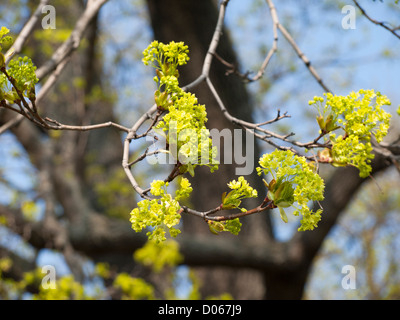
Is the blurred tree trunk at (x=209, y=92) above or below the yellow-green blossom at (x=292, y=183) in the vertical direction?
above

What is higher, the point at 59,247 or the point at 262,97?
the point at 262,97

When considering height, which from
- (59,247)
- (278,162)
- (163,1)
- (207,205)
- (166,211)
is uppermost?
(163,1)

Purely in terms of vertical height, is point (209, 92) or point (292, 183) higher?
point (209, 92)

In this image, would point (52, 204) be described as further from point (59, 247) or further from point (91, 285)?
point (91, 285)

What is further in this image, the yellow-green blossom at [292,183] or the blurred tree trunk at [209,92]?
the blurred tree trunk at [209,92]

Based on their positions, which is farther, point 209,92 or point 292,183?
point 209,92

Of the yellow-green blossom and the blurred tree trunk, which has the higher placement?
the blurred tree trunk

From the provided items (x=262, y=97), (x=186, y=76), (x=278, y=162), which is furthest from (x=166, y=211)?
(x=262, y=97)

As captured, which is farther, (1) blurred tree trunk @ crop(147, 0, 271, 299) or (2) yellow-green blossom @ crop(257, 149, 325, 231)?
(1) blurred tree trunk @ crop(147, 0, 271, 299)

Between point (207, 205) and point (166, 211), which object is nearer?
point (166, 211)

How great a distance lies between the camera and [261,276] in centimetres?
461
